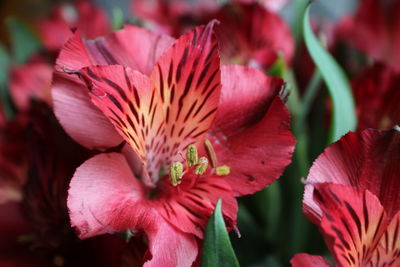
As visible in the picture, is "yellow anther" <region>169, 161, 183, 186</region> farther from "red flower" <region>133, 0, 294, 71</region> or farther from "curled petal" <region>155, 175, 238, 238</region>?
"red flower" <region>133, 0, 294, 71</region>

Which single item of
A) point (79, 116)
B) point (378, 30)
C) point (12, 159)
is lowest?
point (12, 159)

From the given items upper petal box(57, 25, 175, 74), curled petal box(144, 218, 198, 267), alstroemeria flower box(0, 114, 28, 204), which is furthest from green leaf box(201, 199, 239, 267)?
alstroemeria flower box(0, 114, 28, 204)

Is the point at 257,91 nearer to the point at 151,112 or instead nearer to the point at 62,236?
the point at 151,112

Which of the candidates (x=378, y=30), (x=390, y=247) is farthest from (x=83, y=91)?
(x=378, y=30)

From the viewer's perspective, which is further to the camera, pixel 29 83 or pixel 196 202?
pixel 29 83

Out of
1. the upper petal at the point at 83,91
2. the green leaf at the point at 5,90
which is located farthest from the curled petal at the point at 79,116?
the green leaf at the point at 5,90

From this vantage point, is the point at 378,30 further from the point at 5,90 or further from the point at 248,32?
the point at 5,90

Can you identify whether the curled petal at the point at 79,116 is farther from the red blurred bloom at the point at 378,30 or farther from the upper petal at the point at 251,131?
the red blurred bloom at the point at 378,30
